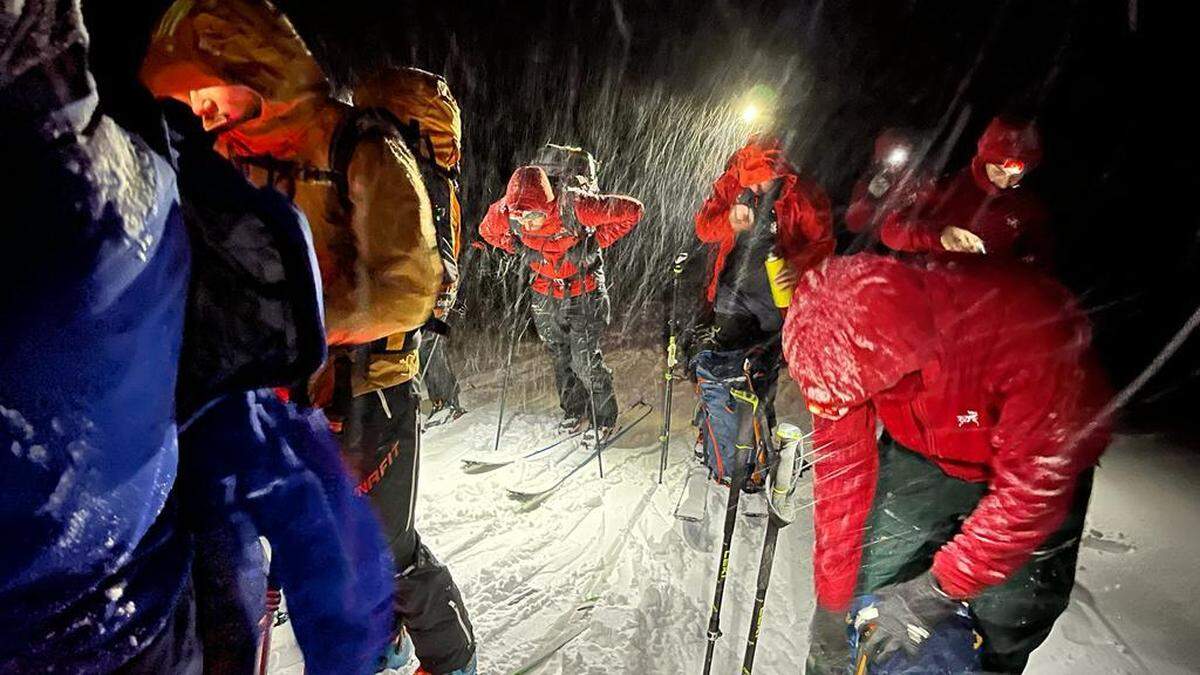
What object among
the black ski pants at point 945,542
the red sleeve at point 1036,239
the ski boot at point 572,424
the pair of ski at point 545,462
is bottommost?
the ski boot at point 572,424

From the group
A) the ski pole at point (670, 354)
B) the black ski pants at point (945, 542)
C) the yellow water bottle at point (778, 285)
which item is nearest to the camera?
the black ski pants at point (945, 542)

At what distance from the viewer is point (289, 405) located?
1.12 meters

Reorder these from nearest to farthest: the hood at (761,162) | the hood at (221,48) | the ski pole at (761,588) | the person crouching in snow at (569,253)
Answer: the hood at (221,48), the ski pole at (761,588), the hood at (761,162), the person crouching in snow at (569,253)

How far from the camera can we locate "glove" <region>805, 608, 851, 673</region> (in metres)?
2.19

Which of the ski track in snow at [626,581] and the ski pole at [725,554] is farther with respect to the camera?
the ski track in snow at [626,581]

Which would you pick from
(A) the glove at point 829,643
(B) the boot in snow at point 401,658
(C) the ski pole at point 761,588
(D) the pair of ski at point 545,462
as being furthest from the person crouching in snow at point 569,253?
(A) the glove at point 829,643

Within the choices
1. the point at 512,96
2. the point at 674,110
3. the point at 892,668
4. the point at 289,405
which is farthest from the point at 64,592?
the point at 674,110

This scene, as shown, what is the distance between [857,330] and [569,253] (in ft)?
14.1

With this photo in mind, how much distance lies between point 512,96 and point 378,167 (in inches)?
667

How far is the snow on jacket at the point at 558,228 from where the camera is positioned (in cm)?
545

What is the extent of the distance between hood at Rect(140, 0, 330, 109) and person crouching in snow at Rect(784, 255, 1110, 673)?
1.68 meters

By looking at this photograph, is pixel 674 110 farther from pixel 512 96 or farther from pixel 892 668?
pixel 892 668

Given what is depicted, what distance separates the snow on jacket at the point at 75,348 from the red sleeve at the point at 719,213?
436 centimetres

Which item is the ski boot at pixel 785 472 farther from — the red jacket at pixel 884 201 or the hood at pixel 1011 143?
the hood at pixel 1011 143
